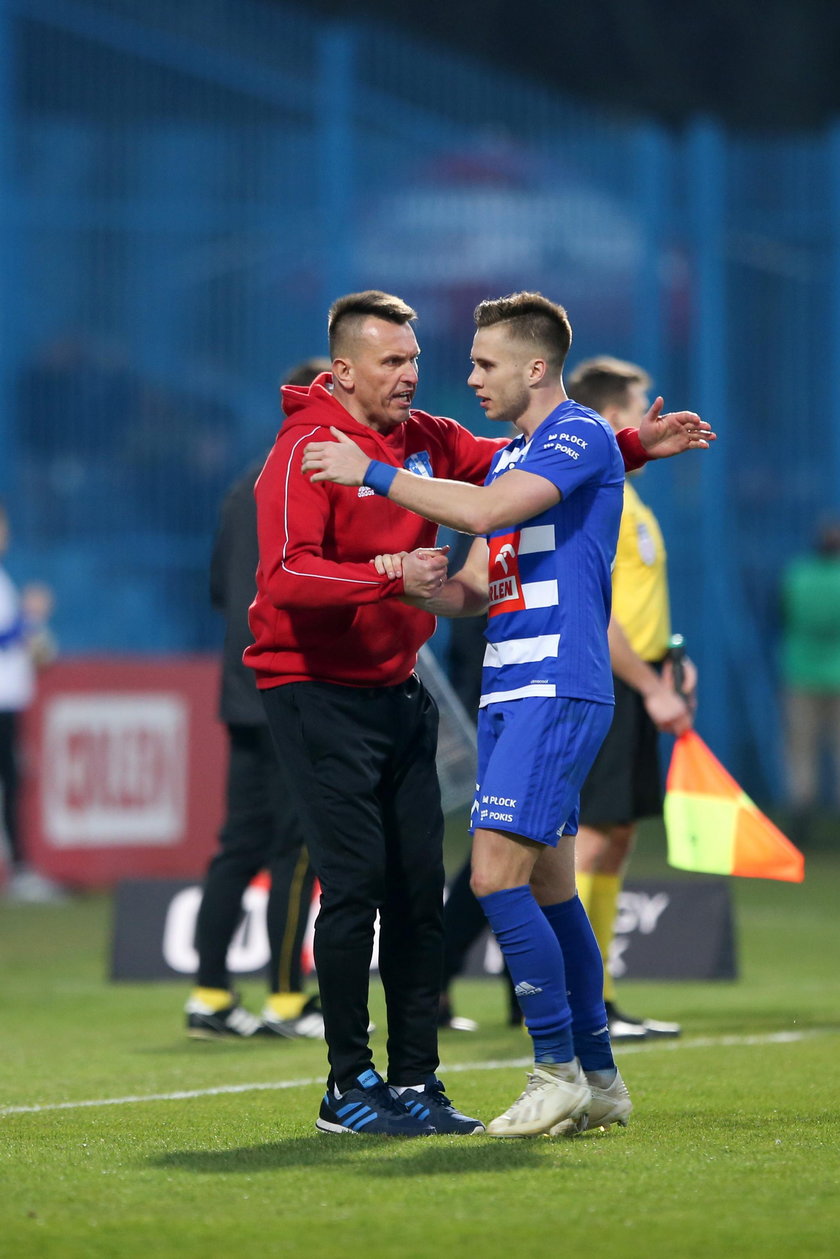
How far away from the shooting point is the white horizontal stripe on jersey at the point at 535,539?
5.13m

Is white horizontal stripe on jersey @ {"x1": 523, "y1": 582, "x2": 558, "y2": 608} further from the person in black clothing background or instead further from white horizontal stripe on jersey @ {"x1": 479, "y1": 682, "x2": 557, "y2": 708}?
the person in black clothing background

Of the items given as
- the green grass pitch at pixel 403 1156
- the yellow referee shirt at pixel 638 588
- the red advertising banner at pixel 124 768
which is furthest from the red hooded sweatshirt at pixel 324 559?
the red advertising banner at pixel 124 768

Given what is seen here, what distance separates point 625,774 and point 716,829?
0.81 metres

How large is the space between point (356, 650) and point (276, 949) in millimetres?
2595

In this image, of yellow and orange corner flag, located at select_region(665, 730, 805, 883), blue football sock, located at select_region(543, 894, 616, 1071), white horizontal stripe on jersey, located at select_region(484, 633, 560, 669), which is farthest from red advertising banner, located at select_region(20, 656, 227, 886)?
white horizontal stripe on jersey, located at select_region(484, 633, 560, 669)

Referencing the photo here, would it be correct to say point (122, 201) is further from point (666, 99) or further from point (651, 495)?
point (666, 99)

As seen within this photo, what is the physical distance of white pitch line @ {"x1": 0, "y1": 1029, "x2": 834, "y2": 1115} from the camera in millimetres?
5891

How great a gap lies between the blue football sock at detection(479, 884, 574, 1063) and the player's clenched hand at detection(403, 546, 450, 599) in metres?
0.74

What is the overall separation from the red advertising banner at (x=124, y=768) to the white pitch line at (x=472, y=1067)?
20.2 feet

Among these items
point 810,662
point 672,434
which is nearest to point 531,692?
point 672,434

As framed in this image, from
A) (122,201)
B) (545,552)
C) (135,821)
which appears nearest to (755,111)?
(122,201)

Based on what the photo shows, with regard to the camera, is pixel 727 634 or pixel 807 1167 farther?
pixel 727 634

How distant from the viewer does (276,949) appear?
7559mm

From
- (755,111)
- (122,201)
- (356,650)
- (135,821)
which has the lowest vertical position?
(135,821)
